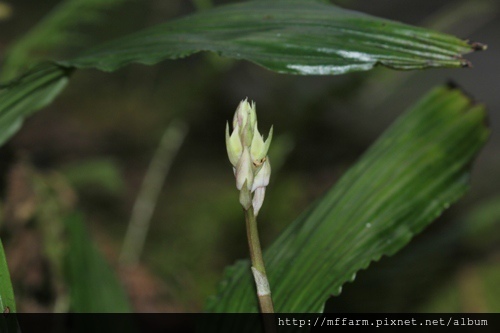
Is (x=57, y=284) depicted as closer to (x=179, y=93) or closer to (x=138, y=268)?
(x=138, y=268)

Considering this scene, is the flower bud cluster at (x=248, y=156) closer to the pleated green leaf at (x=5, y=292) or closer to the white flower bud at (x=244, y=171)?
the white flower bud at (x=244, y=171)

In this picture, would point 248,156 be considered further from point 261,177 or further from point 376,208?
point 376,208

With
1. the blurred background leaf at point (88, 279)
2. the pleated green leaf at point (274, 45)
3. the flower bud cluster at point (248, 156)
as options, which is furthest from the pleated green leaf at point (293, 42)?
the blurred background leaf at point (88, 279)

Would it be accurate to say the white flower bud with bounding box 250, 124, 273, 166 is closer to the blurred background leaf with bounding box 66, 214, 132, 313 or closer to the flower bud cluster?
the flower bud cluster

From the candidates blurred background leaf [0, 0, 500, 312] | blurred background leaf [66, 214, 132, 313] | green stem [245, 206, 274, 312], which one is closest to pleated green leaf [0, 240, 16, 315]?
green stem [245, 206, 274, 312]
